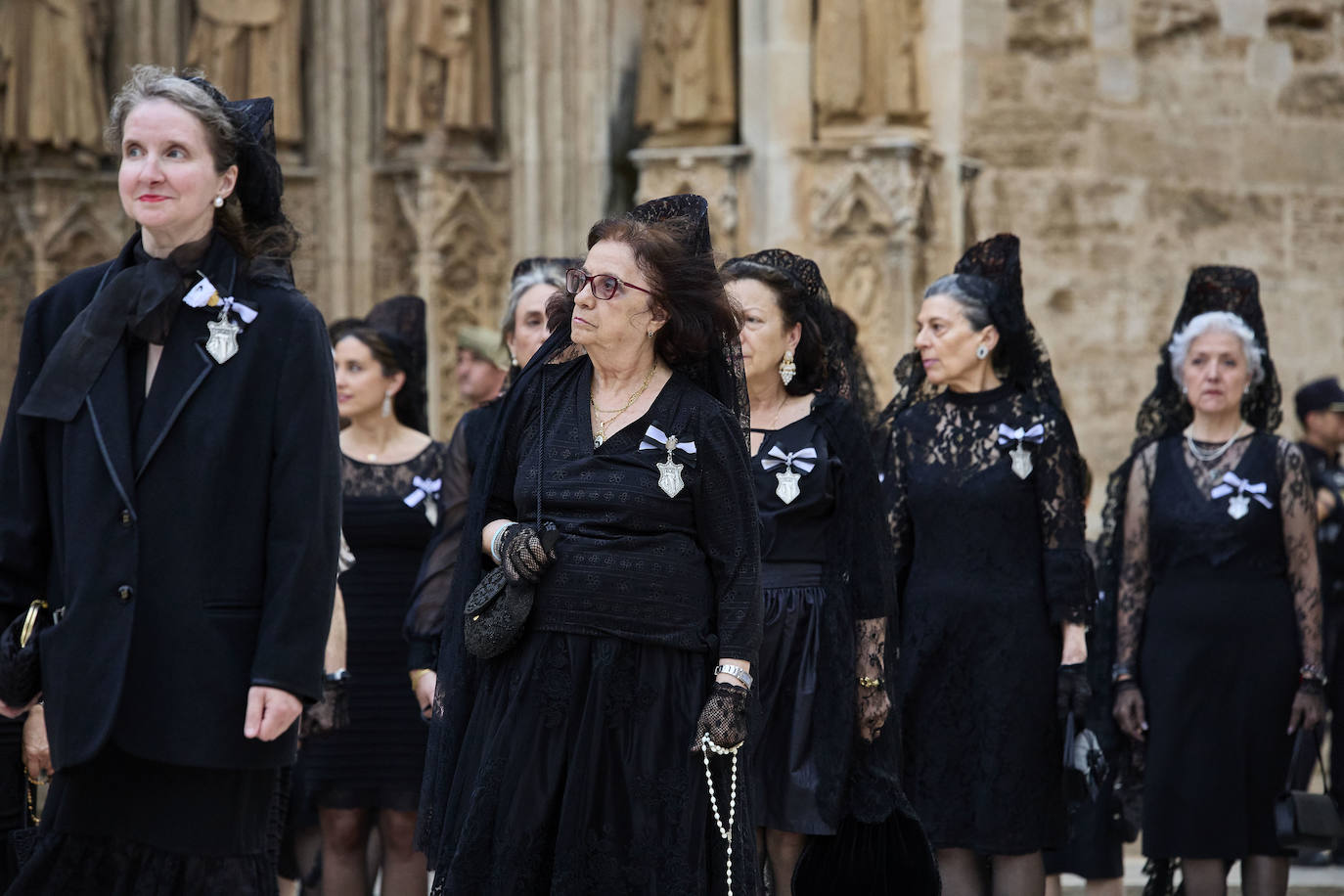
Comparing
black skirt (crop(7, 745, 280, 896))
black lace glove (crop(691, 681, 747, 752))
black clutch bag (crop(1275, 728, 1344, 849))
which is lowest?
black clutch bag (crop(1275, 728, 1344, 849))

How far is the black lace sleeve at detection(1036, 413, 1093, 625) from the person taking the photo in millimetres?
6242

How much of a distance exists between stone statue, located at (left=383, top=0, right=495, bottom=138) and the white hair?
430cm

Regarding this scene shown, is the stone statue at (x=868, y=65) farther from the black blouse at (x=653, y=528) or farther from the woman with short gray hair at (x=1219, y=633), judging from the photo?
the black blouse at (x=653, y=528)

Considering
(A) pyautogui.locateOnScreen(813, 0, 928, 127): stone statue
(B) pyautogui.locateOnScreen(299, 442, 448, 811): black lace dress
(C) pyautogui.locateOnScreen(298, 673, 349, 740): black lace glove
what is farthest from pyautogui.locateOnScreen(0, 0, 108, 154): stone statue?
(C) pyautogui.locateOnScreen(298, 673, 349, 740): black lace glove

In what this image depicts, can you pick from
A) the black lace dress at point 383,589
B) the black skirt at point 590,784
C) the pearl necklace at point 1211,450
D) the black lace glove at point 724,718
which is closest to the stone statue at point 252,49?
the black lace dress at point 383,589

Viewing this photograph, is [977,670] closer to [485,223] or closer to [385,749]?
[385,749]

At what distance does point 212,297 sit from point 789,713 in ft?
7.63

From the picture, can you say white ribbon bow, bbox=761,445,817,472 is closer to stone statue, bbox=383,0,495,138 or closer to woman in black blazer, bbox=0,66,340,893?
woman in black blazer, bbox=0,66,340,893

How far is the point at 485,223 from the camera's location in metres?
10.2

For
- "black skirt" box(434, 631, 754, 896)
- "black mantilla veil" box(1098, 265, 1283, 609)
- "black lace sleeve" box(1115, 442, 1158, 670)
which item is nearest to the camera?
"black skirt" box(434, 631, 754, 896)

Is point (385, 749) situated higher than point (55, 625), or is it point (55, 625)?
point (55, 625)

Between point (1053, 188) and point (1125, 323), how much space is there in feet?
2.86

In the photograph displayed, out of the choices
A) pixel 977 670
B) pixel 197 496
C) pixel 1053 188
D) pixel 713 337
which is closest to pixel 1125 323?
pixel 1053 188

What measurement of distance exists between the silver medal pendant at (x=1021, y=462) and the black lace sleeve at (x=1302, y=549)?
89 cm
